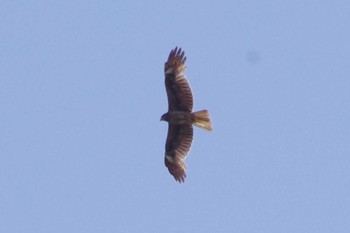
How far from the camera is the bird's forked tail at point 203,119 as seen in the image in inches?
1677

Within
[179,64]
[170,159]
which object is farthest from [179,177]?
[179,64]

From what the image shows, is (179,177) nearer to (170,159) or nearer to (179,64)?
(170,159)

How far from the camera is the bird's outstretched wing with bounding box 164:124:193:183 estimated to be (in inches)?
1741

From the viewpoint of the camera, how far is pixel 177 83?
1698 inches

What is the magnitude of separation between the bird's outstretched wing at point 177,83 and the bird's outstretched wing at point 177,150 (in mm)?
1080

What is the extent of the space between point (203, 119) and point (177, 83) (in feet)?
4.07

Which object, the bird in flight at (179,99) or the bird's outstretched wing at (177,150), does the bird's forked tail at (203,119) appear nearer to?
the bird in flight at (179,99)

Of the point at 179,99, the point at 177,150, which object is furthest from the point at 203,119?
the point at 177,150

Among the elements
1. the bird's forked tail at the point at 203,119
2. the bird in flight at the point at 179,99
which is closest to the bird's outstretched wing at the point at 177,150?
the bird in flight at the point at 179,99

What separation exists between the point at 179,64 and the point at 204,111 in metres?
1.51

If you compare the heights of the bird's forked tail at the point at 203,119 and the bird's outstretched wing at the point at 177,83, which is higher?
the bird's outstretched wing at the point at 177,83

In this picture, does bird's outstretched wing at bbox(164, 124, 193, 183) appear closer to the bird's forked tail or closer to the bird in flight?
the bird in flight

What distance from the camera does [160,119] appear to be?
144 feet

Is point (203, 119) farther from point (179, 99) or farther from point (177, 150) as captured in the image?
point (177, 150)
